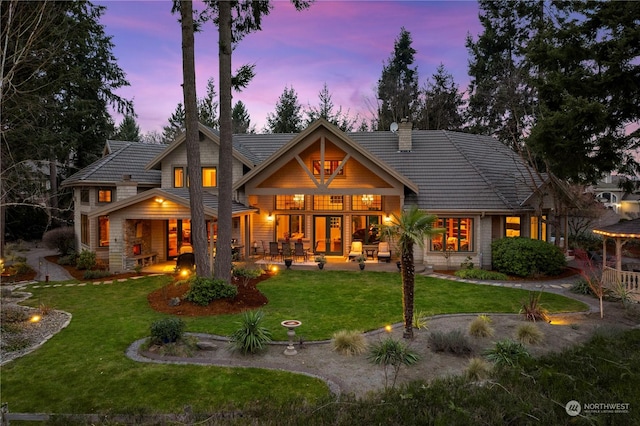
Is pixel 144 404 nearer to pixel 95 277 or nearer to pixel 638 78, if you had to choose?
pixel 95 277

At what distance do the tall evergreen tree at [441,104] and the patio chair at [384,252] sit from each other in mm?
22624

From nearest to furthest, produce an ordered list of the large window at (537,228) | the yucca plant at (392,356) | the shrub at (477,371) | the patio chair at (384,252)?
the shrub at (477,371)
the yucca plant at (392,356)
the patio chair at (384,252)
the large window at (537,228)

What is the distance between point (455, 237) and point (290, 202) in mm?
9064

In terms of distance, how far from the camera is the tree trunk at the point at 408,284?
9.02 metres

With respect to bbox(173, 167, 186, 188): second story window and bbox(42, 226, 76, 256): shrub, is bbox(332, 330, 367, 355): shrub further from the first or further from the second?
bbox(42, 226, 76, 256): shrub

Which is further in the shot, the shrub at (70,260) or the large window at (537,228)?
the shrub at (70,260)

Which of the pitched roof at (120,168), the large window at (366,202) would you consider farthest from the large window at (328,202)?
the pitched roof at (120,168)

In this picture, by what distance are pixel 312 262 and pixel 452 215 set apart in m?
7.40

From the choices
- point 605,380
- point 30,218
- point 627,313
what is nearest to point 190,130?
point 605,380

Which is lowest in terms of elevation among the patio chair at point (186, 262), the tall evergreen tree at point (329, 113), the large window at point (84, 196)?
the patio chair at point (186, 262)

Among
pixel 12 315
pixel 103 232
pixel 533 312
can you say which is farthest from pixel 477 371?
pixel 103 232

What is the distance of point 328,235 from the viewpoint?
853 inches

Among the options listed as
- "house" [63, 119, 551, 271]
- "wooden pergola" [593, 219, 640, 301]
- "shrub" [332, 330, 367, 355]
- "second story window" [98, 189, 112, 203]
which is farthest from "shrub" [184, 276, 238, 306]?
"wooden pergola" [593, 219, 640, 301]

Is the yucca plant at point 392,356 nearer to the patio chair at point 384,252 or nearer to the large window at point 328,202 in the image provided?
the patio chair at point 384,252
